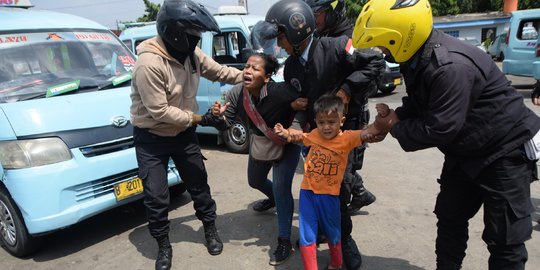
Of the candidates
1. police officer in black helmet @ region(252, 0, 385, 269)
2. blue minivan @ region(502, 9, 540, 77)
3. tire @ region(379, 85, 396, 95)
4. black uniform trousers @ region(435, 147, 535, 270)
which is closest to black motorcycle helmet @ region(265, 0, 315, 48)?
police officer in black helmet @ region(252, 0, 385, 269)

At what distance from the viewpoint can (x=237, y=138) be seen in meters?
6.34

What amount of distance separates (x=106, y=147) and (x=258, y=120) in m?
1.45

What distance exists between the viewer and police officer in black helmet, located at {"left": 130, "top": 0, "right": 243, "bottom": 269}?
2.79 meters

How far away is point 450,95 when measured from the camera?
5.99ft

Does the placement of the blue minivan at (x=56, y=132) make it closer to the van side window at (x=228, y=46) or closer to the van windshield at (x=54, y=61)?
the van windshield at (x=54, y=61)

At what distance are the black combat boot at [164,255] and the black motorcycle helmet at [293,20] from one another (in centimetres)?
186

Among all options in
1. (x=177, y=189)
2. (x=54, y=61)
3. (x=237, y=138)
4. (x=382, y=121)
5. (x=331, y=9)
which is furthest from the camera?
(x=237, y=138)

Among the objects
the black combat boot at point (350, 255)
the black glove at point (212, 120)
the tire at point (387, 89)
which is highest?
the black glove at point (212, 120)

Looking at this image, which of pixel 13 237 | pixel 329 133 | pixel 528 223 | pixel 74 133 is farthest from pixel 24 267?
pixel 528 223

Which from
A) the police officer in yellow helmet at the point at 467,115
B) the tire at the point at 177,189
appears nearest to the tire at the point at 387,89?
the tire at the point at 177,189

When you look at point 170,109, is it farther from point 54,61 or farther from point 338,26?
point 54,61

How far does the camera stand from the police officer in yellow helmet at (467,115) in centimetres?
187

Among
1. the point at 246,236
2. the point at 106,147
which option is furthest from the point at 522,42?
the point at 106,147

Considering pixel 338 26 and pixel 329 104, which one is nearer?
pixel 329 104
